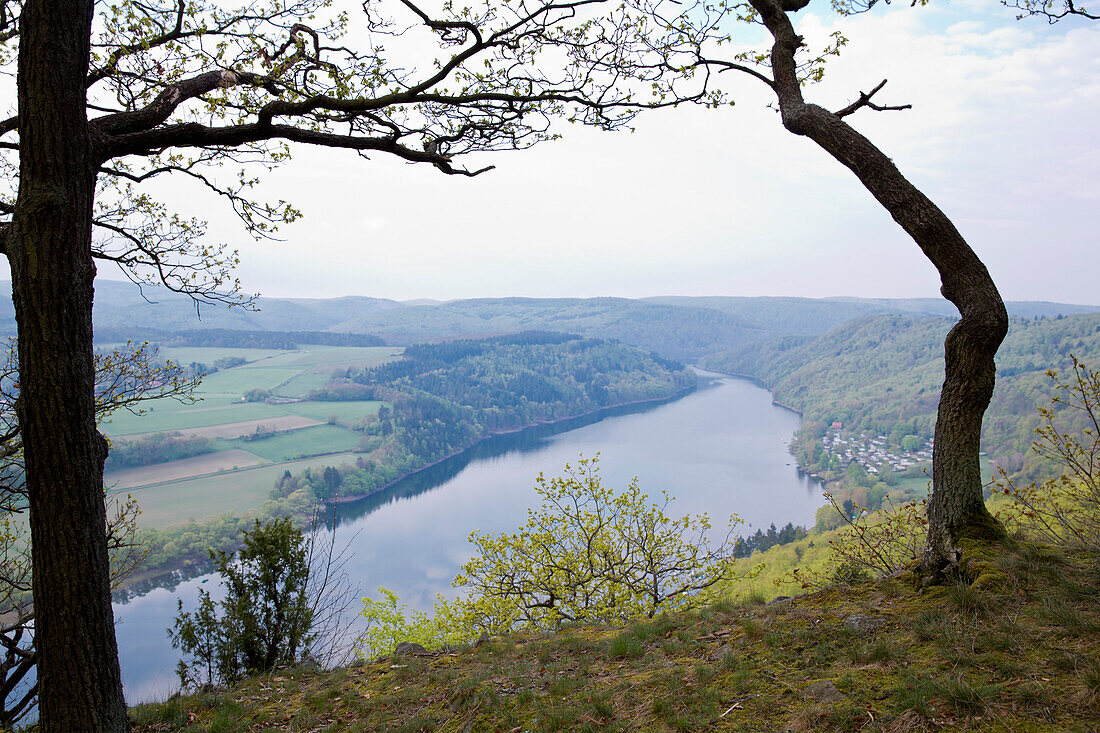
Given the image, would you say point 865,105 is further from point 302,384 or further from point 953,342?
point 302,384

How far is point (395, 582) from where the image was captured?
3198 cm

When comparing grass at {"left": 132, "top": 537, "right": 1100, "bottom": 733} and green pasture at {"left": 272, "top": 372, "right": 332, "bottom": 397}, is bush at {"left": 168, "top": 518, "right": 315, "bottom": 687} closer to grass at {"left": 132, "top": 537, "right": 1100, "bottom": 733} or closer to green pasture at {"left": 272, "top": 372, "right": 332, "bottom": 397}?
grass at {"left": 132, "top": 537, "right": 1100, "bottom": 733}

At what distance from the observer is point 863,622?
3.05 m

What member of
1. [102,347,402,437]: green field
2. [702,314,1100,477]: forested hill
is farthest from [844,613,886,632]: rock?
[102,347,402,437]: green field

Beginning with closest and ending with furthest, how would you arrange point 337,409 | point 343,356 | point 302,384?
→ point 337,409 < point 302,384 < point 343,356

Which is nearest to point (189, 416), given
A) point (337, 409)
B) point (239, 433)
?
point (239, 433)

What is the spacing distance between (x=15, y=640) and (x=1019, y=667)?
5937 mm

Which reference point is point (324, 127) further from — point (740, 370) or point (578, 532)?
point (740, 370)

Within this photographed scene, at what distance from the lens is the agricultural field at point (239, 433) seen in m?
43.5

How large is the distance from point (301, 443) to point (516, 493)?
24978mm

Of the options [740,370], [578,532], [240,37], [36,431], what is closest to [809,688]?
[36,431]

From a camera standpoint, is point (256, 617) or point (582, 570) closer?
point (256, 617)

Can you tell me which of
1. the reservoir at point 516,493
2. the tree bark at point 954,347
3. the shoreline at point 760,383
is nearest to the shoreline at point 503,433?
the reservoir at point 516,493

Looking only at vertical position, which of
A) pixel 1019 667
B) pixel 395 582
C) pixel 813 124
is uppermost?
pixel 813 124
